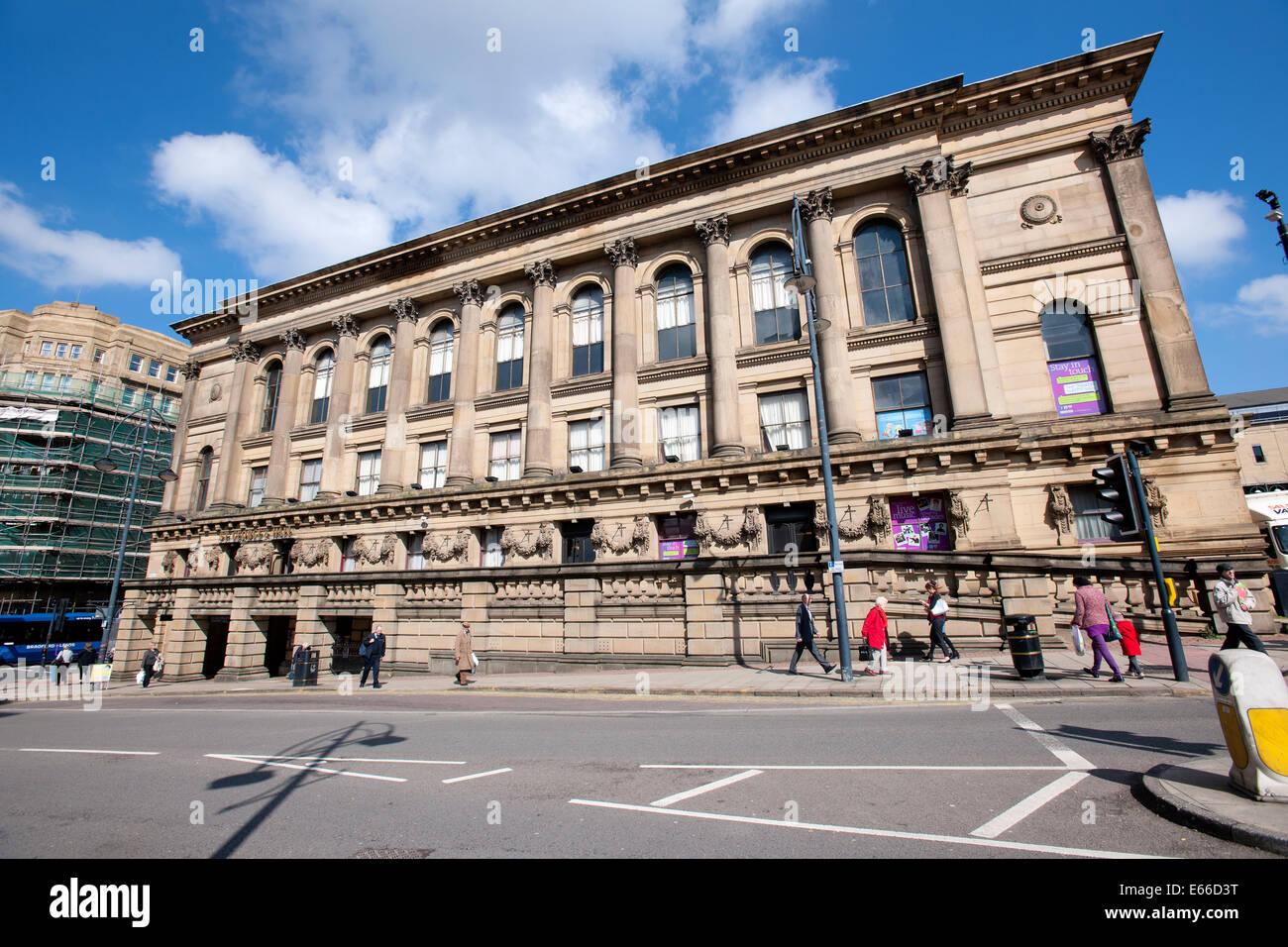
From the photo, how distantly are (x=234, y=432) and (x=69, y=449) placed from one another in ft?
92.3

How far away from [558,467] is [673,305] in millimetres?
8822

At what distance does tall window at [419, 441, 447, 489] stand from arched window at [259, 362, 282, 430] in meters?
12.6

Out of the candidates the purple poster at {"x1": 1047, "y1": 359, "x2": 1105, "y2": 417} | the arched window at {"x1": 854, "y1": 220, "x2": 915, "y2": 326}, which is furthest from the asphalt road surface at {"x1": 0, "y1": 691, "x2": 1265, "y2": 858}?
the arched window at {"x1": 854, "y1": 220, "x2": 915, "y2": 326}

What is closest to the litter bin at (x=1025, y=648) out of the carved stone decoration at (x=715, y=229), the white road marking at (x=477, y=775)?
the white road marking at (x=477, y=775)

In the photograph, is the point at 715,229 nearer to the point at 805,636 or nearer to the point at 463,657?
the point at 805,636

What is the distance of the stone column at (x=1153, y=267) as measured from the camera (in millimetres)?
19062

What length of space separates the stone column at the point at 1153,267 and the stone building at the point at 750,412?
0.09 metres

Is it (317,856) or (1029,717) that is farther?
(1029,717)

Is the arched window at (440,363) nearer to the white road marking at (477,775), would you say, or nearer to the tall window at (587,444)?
the tall window at (587,444)

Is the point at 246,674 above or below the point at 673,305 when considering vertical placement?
below
